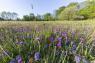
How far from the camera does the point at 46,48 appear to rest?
2.48 meters

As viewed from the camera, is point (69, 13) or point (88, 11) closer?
point (69, 13)

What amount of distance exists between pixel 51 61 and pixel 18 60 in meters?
0.33

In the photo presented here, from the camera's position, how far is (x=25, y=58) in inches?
86.9

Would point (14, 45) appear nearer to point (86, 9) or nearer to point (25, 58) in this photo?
point (25, 58)

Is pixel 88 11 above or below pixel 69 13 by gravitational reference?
above

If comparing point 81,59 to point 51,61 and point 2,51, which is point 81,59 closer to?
point 51,61

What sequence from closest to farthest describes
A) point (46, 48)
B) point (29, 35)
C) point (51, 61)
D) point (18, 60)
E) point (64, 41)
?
1. point (18, 60)
2. point (51, 61)
3. point (46, 48)
4. point (64, 41)
5. point (29, 35)

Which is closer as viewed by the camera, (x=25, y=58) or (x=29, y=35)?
(x=25, y=58)

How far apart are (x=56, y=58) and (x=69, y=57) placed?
5.8 inches

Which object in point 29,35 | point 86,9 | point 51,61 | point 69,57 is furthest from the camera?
point 86,9

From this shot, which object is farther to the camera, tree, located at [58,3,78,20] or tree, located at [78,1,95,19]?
tree, located at [78,1,95,19]

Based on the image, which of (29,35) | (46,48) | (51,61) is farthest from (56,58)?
(29,35)

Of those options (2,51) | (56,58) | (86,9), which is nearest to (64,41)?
(56,58)

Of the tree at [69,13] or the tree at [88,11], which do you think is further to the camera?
the tree at [88,11]
